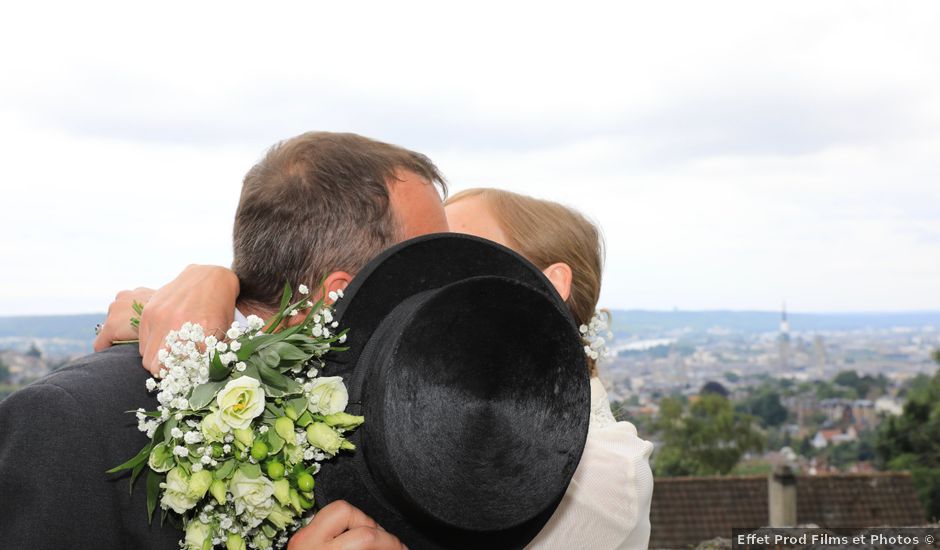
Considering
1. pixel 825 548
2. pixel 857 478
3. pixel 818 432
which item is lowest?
pixel 818 432

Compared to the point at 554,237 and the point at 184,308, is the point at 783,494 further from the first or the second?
the point at 184,308

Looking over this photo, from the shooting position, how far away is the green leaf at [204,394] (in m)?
2.15

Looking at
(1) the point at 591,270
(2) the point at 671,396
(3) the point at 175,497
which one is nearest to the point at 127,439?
(3) the point at 175,497

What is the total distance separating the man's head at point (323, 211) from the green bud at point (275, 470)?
2.18 feet

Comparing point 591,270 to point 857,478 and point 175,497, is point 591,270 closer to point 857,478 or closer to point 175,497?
point 175,497

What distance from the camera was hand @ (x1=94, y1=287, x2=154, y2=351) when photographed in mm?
2898

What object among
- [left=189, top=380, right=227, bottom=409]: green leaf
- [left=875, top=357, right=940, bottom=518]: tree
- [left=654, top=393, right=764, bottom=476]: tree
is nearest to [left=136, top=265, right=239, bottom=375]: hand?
[left=189, top=380, right=227, bottom=409]: green leaf

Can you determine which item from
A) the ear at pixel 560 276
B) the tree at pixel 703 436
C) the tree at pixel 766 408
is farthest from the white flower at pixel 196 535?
the tree at pixel 766 408

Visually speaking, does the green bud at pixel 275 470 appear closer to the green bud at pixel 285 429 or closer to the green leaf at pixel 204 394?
the green bud at pixel 285 429

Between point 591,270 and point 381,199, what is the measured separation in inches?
89.1

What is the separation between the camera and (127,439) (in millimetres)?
2389

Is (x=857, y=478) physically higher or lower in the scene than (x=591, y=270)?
lower

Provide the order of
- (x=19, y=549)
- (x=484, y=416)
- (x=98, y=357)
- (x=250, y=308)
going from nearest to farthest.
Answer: (x=19, y=549), (x=484, y=416), (x=98, y=357), (x=250, y=308)

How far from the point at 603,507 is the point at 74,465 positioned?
83.7 inches
